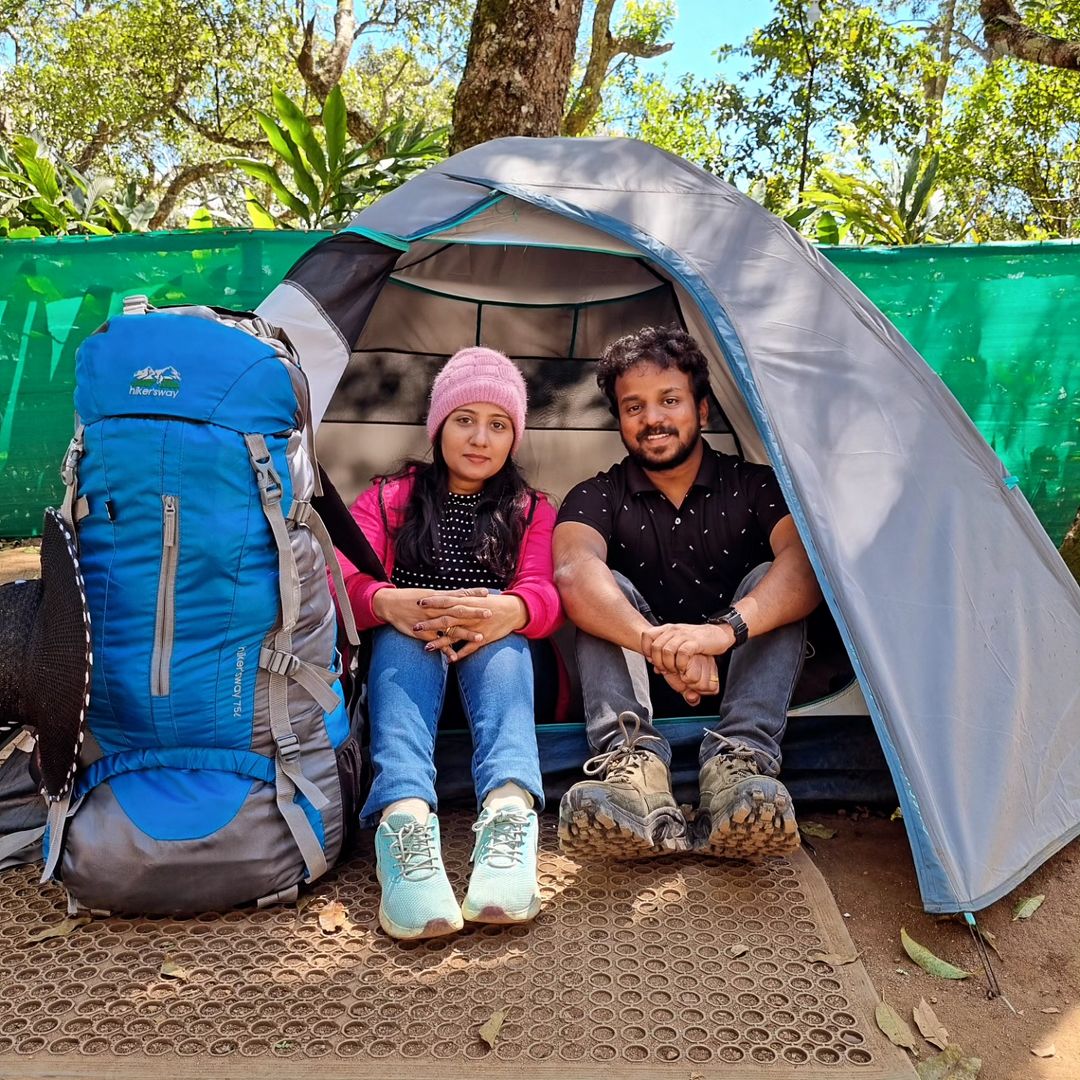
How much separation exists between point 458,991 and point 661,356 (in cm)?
161

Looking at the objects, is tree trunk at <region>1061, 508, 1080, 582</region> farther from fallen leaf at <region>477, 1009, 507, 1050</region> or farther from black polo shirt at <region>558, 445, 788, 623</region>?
fallen leaf at <region>477, 1009, 507, 1050</region>

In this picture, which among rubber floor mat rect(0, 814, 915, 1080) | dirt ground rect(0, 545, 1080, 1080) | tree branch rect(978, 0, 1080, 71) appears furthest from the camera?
tree branch rect(978, 0, 1080, 71)

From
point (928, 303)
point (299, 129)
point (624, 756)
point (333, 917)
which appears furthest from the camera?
point (299, 129)

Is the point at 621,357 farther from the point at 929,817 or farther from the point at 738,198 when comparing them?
the point at 929,817

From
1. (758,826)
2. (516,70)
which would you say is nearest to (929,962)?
(758,826)

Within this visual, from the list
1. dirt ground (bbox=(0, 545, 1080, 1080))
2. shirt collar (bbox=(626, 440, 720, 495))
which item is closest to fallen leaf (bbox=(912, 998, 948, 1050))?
dirt ground (bbox=(0, 545, 1080, 1080))

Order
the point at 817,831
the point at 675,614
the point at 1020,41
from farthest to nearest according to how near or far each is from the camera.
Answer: the point at 1020,41, the point at 675,614, the point at 817,831

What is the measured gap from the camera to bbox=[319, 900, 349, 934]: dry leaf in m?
1.93

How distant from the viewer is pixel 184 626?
1910 millimetres

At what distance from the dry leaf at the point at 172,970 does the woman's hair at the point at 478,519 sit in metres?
1.05

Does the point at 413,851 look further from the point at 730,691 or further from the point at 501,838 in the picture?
the point at 730,691

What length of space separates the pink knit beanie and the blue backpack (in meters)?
0.64

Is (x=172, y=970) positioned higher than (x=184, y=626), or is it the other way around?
(x=184, y=626)

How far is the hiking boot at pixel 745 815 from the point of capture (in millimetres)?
1935
